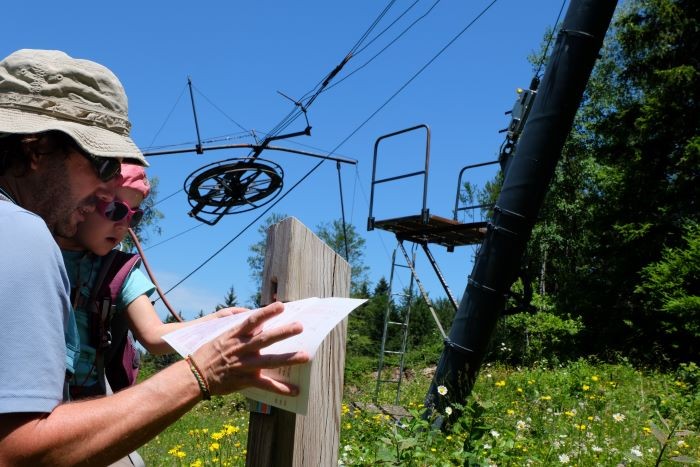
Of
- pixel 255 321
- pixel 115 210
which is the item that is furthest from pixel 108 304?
pixel 255 321

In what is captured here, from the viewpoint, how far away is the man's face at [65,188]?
1.25 meters

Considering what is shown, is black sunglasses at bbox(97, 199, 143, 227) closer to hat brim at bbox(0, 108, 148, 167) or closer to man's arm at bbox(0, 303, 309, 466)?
hat brim at bbox(0, 108, 148, 167)

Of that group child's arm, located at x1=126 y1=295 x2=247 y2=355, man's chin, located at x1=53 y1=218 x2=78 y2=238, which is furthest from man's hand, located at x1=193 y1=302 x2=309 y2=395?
child's arm, located at x1=126 y1=295 x2=247 y2=355

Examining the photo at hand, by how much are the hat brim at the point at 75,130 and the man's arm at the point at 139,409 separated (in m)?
0.44

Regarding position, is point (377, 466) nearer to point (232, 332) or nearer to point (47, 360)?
point (232, 332)

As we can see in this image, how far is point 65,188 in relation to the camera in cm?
127

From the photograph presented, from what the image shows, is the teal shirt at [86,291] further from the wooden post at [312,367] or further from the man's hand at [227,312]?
the wooden post at [312,367]

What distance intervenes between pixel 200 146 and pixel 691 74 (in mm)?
13420

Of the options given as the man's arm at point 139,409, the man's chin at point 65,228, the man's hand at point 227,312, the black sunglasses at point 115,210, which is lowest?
the man's arm at point 139,409

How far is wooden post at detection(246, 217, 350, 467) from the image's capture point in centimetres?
162

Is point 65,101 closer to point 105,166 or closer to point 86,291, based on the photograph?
point 105,166

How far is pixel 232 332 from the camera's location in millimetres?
1207

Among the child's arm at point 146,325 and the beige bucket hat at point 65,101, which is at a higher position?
the beige bucket hat at point 65,101

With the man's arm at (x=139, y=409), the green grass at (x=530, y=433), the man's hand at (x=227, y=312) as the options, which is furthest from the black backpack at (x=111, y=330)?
the green grass at (x=530, y=433)
